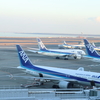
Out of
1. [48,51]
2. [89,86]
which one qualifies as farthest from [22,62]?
[48,51]

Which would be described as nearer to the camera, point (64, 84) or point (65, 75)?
point (64, 84)

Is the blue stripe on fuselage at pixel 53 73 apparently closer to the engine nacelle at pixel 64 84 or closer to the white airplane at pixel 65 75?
the white airplane at pixel 65 75

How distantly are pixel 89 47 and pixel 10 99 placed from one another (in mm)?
38524

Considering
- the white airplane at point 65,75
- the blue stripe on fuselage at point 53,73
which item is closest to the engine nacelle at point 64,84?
the white airplane at point 65,75

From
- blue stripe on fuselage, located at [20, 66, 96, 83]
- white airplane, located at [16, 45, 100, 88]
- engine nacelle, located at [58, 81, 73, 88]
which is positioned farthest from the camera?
blue stripe on fuselage, located at [20, 66, 96, 83]

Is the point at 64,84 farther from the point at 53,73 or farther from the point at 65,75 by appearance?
the point at 53,73

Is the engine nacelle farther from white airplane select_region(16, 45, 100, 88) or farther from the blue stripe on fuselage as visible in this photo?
the blue stripe on fuselage

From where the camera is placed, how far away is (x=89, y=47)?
167 ft

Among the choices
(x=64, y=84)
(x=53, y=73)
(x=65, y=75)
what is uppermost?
(x=53, y=73)

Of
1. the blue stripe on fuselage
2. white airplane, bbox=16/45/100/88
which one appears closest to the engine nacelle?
white airplane, bbox=16/45/100/88

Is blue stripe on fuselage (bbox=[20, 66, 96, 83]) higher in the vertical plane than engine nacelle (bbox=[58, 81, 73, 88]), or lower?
higher

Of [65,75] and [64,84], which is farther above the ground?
[65,75]

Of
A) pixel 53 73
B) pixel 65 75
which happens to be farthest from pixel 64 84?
pixel 53 73

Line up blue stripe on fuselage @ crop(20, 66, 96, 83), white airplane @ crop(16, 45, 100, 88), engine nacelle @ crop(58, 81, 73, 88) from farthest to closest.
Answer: blue stripe on fuselage @ crop(20, 66, 96, 83) → engine nacelle @ crop(58, 81, 73, 88) → white airplane @ crop(16, 45, 100, 88)
